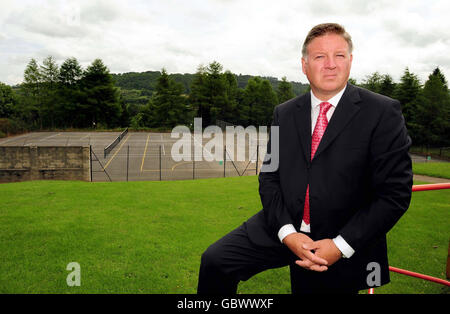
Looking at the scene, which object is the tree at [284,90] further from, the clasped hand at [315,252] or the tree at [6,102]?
the clasped hand at [315,252]

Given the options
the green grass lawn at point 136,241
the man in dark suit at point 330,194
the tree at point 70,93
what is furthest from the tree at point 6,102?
the man in dark suit at point 330,194

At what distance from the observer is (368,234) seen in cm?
191

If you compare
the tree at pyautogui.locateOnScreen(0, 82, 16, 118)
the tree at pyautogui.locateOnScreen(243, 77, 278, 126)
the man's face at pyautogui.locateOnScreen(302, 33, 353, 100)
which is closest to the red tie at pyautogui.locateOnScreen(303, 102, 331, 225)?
the man's face at pyautogui.locateOnScreen(302, 33, 353, 100)

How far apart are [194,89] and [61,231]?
7618cm

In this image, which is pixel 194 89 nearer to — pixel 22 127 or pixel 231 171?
pixel 22 127

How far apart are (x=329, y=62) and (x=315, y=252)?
1241 mm

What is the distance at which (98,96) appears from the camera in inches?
3076

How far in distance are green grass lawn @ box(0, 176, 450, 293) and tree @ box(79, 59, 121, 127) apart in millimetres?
71341

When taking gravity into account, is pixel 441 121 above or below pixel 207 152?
above

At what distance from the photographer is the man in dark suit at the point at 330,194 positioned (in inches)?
75.4

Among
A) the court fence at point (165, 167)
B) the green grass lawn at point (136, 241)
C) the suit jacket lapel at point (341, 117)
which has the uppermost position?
the suit jacket lapel at point (341, 117)

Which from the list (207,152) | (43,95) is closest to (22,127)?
(43,95)

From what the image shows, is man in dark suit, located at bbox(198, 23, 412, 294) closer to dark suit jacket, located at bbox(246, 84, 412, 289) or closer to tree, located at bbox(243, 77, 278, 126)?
dark suit jacket, located at bbox(246, 84, 412, 289)

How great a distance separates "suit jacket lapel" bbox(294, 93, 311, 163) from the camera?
2.18 metres
